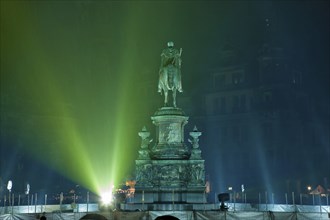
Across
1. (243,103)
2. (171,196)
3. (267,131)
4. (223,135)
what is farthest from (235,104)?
(171,196)

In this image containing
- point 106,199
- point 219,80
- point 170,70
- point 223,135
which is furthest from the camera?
point 219,80

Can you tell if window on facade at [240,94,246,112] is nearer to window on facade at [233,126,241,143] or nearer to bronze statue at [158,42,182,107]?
window on facade at [233,126,241,143]

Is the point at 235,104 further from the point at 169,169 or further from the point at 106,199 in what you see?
the point at 169,169

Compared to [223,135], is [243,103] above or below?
above

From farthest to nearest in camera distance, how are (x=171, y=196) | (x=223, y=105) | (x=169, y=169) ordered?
1. (x=223, y=105)
2. (x=169, y=169)
3. (x=171, y=196)

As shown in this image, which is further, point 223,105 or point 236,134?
point 223,105

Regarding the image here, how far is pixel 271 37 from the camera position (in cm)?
8150

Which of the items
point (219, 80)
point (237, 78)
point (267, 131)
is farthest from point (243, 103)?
point (267, 131)

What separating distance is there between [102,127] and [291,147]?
1819 inches

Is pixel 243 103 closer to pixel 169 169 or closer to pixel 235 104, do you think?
pixel 235 104

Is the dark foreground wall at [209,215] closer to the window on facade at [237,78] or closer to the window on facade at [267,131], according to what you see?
the window on facade at [267,131]

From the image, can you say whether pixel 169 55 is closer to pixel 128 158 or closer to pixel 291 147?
pixel 291 147

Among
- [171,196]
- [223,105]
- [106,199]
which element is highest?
[223,105]

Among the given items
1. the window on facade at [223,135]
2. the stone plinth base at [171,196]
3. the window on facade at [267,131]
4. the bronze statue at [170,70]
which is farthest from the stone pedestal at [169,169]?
the window on facade at [223,135]
